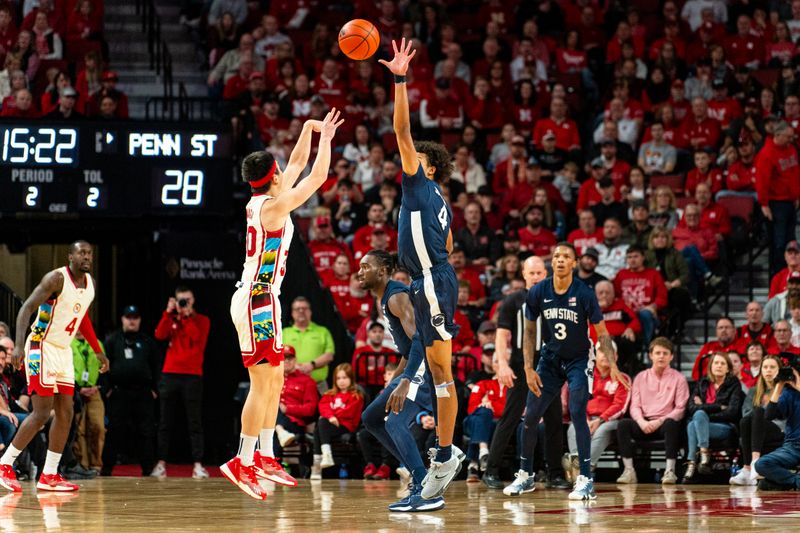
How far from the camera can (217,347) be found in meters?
17.6

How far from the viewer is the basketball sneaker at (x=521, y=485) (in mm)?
11422

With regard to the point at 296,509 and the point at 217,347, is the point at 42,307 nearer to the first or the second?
the point at 296,509

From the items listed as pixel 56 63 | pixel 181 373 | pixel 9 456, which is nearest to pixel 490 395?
pixel 181 373

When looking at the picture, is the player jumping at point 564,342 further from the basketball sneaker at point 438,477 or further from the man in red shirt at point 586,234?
the man in red shirt at point 586,234

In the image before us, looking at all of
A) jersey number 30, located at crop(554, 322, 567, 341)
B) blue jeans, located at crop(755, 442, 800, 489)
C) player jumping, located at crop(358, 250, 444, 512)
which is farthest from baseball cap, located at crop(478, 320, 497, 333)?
player jumping, located at crop(358, 250, 444, 512)

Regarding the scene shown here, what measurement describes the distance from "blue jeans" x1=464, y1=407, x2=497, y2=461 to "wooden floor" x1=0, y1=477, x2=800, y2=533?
1723 mm

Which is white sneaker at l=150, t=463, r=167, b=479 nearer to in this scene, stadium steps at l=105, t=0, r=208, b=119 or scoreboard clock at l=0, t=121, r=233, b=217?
scoreboard clock at l=0, t=121, r=233, b=217

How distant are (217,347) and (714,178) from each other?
6.63 metres

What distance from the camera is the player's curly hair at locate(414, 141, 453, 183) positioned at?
9.62 metres

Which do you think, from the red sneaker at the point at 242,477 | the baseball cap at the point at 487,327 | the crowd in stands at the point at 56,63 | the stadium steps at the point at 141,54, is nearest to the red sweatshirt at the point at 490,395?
the baseball cap at the point at 487,327

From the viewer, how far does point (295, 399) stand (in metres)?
15.4

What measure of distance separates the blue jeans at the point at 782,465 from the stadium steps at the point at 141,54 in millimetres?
10578

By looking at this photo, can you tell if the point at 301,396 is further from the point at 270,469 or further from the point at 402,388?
the point at 402,388

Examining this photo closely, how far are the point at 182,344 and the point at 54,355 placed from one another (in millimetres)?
4060
